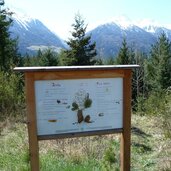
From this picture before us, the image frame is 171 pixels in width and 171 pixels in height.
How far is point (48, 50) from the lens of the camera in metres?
39.2

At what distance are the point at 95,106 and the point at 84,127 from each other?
12.0 inches

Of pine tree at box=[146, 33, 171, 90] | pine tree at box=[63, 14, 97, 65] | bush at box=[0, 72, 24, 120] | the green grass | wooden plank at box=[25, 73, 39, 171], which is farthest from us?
pine tree at box=[146, 33, 171, 90]

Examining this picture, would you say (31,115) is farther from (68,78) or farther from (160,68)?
(160,68)

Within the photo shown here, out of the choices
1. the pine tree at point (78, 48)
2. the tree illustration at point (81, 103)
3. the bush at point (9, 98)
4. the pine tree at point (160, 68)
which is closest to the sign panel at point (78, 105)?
the tree illustration at point (81, 103)

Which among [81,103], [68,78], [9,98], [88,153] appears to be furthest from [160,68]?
[68,78]

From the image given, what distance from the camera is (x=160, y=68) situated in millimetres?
43375

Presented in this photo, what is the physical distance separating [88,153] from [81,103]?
6.27 feet

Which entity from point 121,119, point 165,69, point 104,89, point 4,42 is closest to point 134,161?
point 121,119

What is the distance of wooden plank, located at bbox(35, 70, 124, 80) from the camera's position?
4676 mm

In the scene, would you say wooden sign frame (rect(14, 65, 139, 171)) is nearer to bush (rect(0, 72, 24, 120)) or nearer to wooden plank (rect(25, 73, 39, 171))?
wooden plank (rect(25, 73, 39, 171))

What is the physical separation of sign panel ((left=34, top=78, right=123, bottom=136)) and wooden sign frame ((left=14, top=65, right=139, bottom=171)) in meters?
0.05

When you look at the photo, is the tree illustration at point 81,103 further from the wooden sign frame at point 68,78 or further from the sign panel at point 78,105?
the wooden sign frame at point 68,78

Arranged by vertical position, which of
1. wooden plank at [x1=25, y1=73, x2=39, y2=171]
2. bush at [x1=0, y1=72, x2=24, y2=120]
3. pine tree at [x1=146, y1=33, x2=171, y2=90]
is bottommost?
pine tree at [x1=146, y1=33, x2=171, y2=90]

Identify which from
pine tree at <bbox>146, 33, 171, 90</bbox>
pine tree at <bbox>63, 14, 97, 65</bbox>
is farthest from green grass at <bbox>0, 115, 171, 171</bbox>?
pine tree at <bbox>146, 33, 171, 90</bbox>
